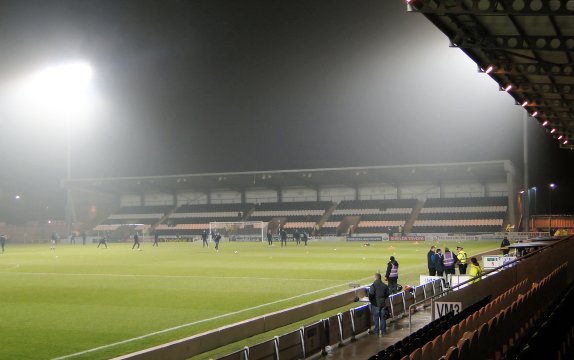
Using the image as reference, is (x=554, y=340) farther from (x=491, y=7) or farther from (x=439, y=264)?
(x=439, y=264)

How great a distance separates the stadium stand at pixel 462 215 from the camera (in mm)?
67812

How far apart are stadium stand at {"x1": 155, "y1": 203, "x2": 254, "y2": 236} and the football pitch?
3965 centimetres

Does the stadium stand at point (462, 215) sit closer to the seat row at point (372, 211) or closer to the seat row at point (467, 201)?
the seat row at point (467, 201)

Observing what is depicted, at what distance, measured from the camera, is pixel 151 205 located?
89375mm

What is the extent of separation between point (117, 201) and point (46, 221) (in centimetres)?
1262

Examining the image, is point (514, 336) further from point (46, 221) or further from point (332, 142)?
point (46, 221)

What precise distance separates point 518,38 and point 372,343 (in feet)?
28.6

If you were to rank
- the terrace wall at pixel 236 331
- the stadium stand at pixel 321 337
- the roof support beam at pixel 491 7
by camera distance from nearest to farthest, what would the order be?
1. the stadium stand at pixel 321 337
2. the terrace wall at pixel 236 331
3. the roof support beam at pixel 491 7

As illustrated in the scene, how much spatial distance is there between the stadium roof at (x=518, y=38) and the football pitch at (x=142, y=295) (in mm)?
9195

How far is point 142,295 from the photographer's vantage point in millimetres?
22094

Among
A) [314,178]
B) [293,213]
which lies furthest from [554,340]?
[293,213]

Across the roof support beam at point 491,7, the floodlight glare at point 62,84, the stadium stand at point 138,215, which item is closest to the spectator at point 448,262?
the roof support beam at point 491,7

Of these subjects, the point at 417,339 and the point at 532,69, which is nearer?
the point at 417,339

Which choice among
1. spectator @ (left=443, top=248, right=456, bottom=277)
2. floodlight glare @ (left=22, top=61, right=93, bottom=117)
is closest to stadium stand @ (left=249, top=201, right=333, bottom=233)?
floodlight glare @ (left=22, top=61, right=93, bottom=117)
